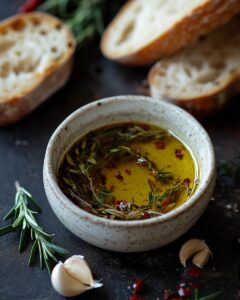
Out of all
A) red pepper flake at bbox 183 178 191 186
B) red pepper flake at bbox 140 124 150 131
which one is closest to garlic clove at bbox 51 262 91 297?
red pepper flake at bbox 183 178 191 186

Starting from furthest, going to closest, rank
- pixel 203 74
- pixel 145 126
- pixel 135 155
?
pixel 203 74, pixel 145 126, pixel 135 155

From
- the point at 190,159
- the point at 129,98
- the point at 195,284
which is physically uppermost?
the point at 129,98

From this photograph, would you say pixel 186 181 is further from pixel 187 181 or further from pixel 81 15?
pixel 81 15

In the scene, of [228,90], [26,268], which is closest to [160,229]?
[26,268]

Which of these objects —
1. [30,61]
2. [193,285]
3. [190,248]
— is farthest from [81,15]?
[193,285]

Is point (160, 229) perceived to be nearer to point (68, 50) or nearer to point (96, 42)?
point (68, 50)

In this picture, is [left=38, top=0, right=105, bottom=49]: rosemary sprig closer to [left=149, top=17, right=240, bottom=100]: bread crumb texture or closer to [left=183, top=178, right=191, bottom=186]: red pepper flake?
[left=149, top=17, right=240, bottom=100]: bread crumb texture

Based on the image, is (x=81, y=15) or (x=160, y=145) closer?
(x=160, y=145)
